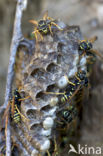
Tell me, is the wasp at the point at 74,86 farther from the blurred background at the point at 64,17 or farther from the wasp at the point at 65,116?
the blurred background at the point at 64,17

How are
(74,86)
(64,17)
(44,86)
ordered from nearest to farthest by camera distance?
(44,86), (74,86), (64,17)

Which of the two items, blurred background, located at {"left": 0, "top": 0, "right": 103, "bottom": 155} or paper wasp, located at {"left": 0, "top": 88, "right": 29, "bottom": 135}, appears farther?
blurred background, located at {"left": 0, "top": 0, "right": 103, "bottom": 155}

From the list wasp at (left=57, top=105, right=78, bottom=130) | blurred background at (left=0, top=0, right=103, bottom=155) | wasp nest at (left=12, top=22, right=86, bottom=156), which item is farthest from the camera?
blurred background at (left=0, top=0, right=103, bottom=155)

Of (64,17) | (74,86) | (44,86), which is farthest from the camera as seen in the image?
(64,17)

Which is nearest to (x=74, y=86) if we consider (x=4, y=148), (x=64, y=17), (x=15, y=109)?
(x=15, y=109)

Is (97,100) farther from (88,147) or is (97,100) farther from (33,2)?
(33,2)

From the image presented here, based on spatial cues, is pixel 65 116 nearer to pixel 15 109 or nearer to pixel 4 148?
pixel 15 109

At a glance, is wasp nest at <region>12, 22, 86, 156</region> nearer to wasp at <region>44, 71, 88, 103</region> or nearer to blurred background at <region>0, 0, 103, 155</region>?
wasp at <region>44, 71, 88, 103</region>

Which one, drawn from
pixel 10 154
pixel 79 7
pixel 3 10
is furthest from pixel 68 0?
pixel 10 154

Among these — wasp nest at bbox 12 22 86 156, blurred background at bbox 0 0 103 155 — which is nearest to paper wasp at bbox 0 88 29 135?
wasp nest at bbox 12 22 86 156
